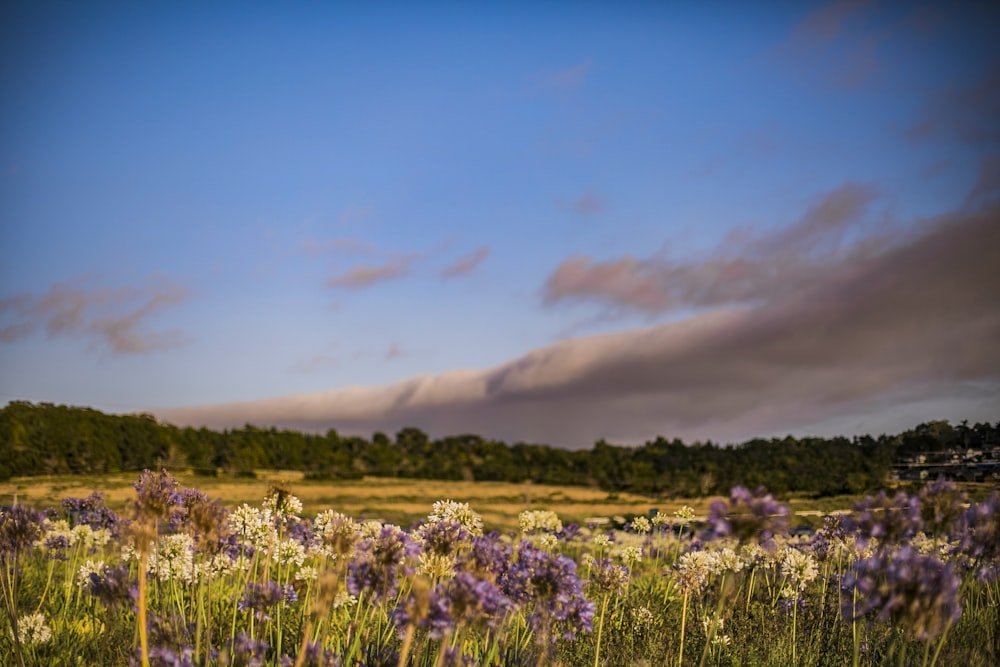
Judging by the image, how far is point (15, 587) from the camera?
11.9 ft

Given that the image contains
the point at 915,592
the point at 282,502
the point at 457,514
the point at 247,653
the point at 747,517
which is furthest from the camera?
the point at 457,514

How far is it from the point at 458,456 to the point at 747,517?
47762 mm

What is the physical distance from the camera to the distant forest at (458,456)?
26984 mm

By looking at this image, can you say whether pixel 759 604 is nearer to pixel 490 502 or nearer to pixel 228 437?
pixel 490 502

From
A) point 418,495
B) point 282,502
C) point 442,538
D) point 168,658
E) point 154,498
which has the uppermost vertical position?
point 154,498

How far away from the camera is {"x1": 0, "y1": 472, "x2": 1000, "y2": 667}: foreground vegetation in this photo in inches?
119

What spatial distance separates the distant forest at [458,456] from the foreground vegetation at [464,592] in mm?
11054

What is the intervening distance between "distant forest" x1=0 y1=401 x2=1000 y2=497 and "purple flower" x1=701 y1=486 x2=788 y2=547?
15.1m

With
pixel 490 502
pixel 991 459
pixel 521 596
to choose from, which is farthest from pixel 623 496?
pixel 521 596

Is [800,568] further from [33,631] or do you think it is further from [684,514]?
[33,631]

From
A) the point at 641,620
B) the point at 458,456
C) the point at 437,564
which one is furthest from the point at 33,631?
the point at 458,456

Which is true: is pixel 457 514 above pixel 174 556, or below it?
above

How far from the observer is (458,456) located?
1956 inches

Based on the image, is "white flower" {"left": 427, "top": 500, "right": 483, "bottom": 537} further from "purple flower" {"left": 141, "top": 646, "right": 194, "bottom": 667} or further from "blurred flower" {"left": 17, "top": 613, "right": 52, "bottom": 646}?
"blurred flower" {"left": 17, "top": 613, "right": 52, "bottom": 646}
